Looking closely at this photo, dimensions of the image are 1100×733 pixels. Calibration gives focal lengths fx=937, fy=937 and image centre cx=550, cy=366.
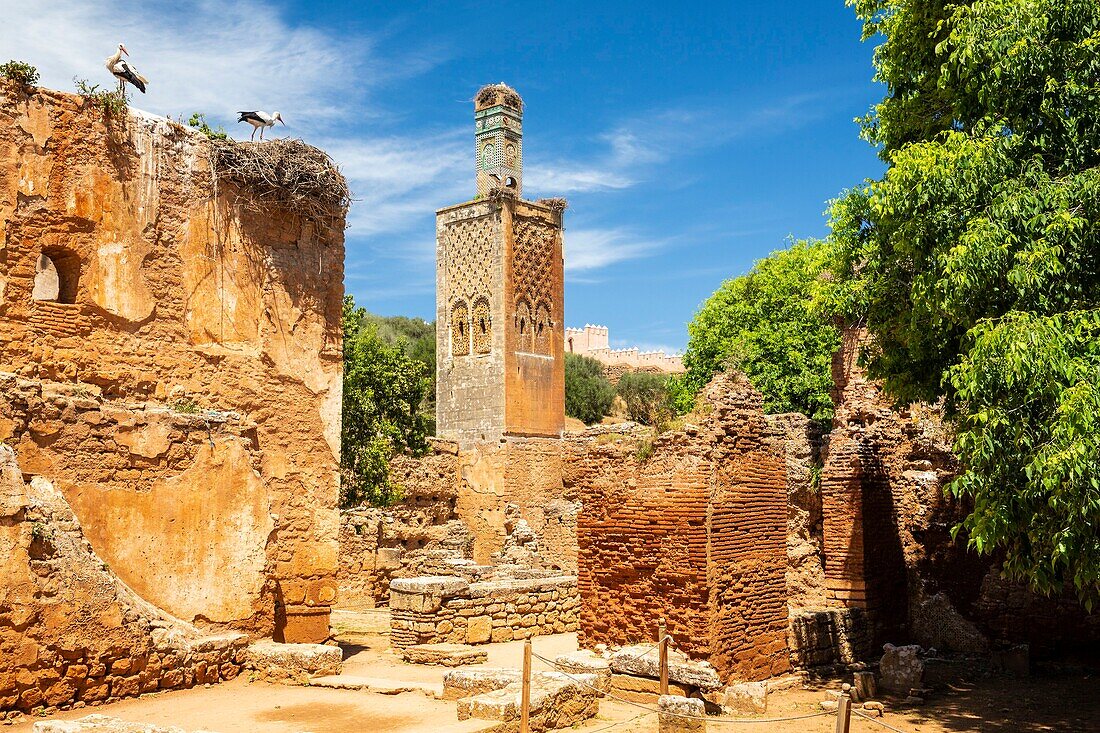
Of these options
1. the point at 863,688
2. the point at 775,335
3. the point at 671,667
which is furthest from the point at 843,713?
the point at 775,335

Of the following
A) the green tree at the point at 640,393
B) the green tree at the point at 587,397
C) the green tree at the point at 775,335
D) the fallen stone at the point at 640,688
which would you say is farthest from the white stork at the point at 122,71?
the green tree at the point at 587,397

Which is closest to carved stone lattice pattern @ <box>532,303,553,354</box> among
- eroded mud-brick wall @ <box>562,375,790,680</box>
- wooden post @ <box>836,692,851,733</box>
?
eroded mud-brick wall @ <box>562,375,790,680</box>

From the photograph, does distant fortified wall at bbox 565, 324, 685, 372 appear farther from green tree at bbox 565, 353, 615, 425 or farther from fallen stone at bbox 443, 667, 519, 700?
fallen stone at bbox 443, 667, 519, 700

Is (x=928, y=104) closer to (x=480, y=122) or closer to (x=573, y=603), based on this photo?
(x=573, y=603)

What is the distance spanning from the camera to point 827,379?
2722 cm

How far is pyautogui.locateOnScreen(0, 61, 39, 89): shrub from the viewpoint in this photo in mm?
9258

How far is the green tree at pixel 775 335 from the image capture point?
27438mm

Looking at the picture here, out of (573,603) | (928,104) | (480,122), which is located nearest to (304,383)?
(573,603)

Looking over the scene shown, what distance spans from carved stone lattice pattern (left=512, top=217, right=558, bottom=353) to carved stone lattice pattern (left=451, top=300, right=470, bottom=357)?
71.5 inches

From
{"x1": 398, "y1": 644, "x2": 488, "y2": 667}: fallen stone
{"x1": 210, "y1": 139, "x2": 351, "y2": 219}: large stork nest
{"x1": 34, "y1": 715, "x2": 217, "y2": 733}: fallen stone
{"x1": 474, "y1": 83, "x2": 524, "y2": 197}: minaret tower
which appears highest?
{"x1": 474, "y1": 83, "x2": 524, "y2": 197}: minaret tower

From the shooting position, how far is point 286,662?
9281 mm

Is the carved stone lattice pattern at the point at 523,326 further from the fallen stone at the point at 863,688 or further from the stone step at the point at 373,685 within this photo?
the stone step at the point at 373,685

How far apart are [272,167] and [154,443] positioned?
12.9 feet

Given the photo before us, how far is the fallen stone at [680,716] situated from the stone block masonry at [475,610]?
4912mm
